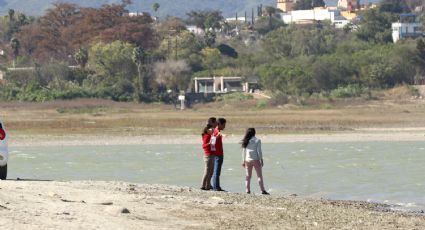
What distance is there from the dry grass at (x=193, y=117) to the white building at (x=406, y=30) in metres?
52.6

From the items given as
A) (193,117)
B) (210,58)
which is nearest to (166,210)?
(193,117)

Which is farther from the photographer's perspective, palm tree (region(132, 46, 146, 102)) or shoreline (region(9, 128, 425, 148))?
palm tree (region(132, 46, 146, 102))

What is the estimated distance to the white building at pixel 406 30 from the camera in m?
131

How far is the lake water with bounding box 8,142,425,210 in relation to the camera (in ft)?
79.3

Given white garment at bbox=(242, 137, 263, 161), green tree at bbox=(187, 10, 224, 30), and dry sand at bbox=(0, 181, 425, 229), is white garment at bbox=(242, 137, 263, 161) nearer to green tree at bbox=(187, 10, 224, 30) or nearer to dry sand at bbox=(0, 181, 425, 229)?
dry sand at bbox=(0, 181, 425, 229)

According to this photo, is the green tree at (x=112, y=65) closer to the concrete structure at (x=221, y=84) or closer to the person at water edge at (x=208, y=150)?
the concrete structure at (x=221, y=84)

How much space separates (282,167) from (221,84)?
66.0 meters

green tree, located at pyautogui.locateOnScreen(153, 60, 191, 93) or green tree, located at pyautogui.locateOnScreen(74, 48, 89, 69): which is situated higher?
green tree, located at pyautogui.locateOnScreen(74, 48, 89, 69)

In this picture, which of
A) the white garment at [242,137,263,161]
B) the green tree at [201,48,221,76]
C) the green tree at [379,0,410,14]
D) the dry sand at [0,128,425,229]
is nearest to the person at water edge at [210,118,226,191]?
the white garment at [242,137,263,161]

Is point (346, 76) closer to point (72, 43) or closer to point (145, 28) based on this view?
point (145, 28)

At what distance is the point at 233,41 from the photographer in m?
133

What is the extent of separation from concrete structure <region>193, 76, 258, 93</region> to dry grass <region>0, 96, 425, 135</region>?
1341 centimetres

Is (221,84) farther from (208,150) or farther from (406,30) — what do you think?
(208,150)

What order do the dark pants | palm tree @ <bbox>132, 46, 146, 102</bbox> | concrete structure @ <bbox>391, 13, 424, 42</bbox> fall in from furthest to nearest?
concrete structure @ <bbox>391, 13, 424, 42</bbox>, palm tree @ <bbox>132, 46, 146, 102</bbox>, the dark pants
